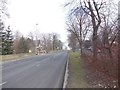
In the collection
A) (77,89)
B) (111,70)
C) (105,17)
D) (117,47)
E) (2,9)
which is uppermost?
(2,9)

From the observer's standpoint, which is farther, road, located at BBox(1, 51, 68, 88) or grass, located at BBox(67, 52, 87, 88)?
road, located at BBox(1, 51, 68, 88)

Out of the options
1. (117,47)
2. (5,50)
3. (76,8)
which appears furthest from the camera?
(5,50)

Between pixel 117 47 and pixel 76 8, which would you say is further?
pixel 76 8

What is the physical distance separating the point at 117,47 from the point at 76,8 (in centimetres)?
2382

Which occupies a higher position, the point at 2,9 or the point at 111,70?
the point at 2,9

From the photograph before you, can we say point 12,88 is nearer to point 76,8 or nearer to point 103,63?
point 103,63

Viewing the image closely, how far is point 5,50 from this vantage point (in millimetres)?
97312

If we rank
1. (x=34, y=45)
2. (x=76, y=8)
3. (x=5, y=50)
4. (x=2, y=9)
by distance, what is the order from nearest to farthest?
1. (x=76, y=8)
2. (x=2, y=9)
3. (x=5, y=50)
4. (x=34, y=45)

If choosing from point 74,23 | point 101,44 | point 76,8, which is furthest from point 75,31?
point 101,44

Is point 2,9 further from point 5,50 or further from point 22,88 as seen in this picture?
point 5,50

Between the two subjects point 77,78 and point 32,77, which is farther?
point 32,77

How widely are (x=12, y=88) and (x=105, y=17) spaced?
17.8 metres

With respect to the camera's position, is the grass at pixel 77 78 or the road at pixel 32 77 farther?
the road at pixel 32 77

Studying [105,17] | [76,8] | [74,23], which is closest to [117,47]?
[105,17]
